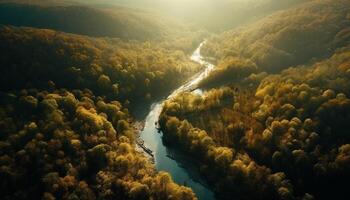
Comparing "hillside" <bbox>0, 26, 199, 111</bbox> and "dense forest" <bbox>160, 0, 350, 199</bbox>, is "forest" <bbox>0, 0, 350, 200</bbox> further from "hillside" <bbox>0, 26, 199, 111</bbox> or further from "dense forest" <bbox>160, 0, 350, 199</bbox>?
"hillside" <bbox>0, 26, 199, 111</bbox>

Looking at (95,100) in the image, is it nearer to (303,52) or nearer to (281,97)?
(281,97)

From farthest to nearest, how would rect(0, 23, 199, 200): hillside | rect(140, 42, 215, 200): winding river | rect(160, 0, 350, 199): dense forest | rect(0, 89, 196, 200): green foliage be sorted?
rect(140, 42, 215, 200): winding river → rect(160, 0, 350, 199): dense forest → rect(0, 23, 199, 200): hillside → rect(0, 89, 196, 200): green foliage

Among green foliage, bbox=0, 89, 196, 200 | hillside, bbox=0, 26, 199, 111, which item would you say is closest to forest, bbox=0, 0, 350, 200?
green foliage, bbox=0, 89, 196, 200

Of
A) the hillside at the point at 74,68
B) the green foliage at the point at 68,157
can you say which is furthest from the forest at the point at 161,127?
the hillside at the point at 74,68

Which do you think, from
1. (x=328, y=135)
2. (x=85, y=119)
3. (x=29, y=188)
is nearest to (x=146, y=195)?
(x=29, y=188)

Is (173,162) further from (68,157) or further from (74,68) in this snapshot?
(74,68)

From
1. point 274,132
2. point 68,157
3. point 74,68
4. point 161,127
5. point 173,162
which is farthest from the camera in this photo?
point 74,68

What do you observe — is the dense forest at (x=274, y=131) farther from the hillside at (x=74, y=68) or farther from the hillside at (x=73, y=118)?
the hillside at (x=74, y=68)

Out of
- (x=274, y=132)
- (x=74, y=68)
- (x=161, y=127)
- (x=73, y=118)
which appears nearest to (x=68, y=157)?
(x=73, y=118)

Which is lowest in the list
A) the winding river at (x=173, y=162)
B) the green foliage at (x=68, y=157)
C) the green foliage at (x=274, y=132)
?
the winding river at (x=173, y=162)
